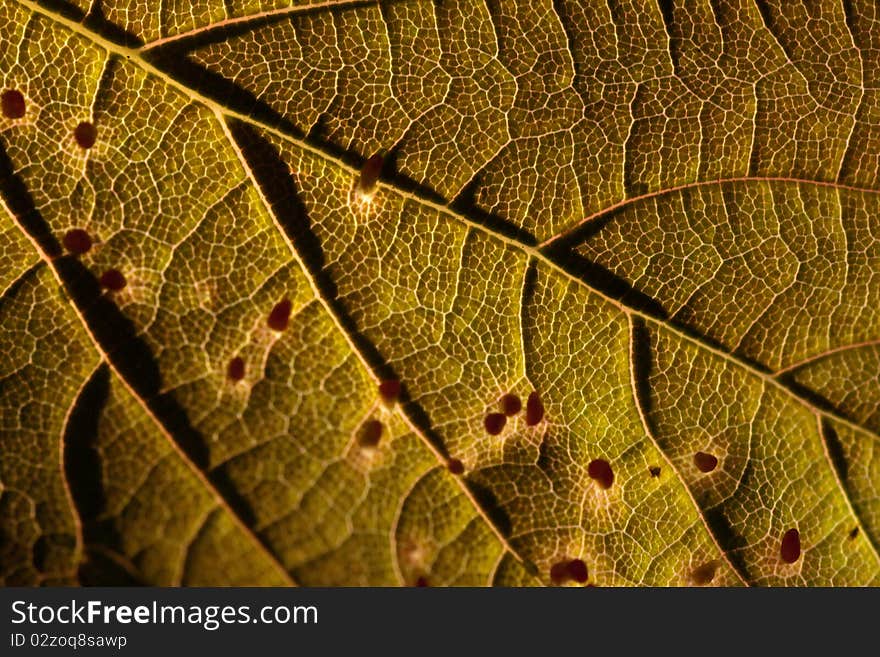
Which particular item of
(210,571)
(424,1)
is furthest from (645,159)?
(210,571)

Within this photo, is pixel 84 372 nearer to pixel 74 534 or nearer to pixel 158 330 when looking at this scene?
pixel 158 330

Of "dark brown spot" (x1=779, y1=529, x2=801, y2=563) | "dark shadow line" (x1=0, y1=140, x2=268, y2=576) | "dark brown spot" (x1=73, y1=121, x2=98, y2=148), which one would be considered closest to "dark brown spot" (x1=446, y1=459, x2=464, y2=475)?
"dark shadow line" (x1=0, y1=140, x2=268, y2=576)

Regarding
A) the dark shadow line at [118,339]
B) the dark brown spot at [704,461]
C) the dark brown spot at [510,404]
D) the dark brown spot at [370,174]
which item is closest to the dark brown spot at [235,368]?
the dark shadow line at [118,339]

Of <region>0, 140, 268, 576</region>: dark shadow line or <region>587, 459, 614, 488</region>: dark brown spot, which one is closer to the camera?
<region>0, 140, 268, 576</region>: dark shadow line

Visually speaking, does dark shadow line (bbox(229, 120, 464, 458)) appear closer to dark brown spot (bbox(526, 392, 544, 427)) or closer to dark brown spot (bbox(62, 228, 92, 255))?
dark brown spot (bbox(526, 392, 544, 427))

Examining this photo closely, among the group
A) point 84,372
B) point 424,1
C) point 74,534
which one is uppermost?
point 424,1

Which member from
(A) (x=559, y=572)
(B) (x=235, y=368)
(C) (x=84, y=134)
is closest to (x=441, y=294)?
(B) (x=235, y=368)
